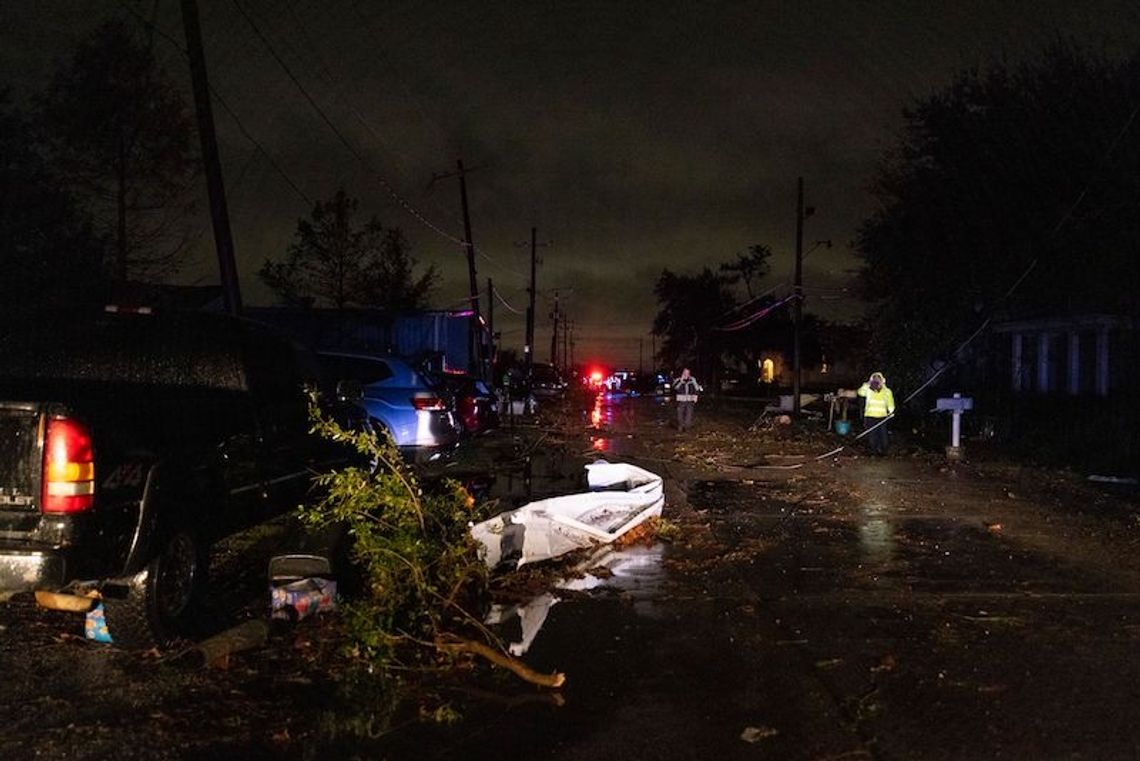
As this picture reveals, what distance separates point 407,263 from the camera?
37188 mm

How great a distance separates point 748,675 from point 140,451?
3.54 metres

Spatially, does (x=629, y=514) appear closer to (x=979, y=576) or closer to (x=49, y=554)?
(x=979, y=576)

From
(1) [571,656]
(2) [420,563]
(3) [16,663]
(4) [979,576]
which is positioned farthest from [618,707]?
(4) [979,576]

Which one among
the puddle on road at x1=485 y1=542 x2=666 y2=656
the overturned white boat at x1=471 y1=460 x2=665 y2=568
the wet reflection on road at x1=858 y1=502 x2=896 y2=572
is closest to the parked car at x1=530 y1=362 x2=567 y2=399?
the wet reflection on road at x1=858 y1=502 x2=896 y2=572

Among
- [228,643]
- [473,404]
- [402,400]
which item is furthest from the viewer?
[473,404]

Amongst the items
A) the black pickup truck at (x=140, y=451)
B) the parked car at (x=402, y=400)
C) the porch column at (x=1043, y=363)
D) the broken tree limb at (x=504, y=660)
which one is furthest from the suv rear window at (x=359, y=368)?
the porch column at (x=1043, y=363)

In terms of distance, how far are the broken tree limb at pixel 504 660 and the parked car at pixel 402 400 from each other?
7.81 metres

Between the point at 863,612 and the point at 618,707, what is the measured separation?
245 centimetres

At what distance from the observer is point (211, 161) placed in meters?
14.4

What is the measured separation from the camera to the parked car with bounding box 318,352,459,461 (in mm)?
13164

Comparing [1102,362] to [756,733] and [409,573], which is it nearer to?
[409,573]

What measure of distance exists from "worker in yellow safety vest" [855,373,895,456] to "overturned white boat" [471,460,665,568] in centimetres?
860

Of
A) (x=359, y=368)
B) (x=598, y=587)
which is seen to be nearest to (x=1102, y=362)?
(x=359, y=368)

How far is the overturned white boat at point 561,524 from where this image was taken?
7.44 m
